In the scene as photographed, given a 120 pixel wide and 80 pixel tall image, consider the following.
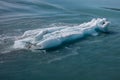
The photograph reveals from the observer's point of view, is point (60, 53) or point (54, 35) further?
point (54, 35)

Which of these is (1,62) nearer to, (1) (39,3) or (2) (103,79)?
(2) (103,79)

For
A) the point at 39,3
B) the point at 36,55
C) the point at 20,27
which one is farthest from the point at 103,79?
the point at 39,3

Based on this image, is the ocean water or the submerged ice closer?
the ocean water

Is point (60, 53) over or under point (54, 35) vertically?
under
